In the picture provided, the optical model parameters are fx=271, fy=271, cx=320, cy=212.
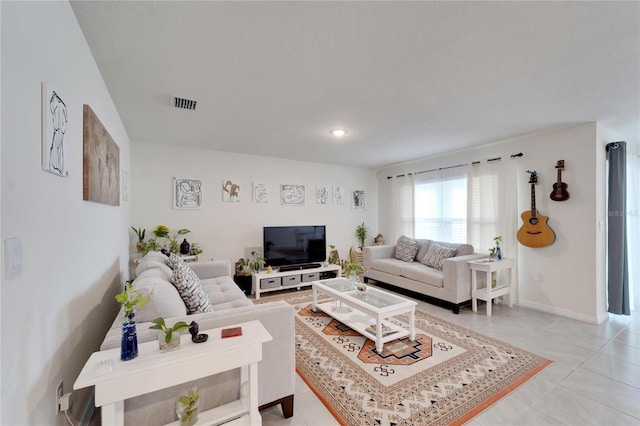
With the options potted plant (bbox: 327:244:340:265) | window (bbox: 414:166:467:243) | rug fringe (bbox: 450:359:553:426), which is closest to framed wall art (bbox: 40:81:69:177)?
rug fringe (bbox: 450:359:553:426)

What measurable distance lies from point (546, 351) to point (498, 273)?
5.33 ft

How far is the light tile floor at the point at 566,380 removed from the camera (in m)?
1.76

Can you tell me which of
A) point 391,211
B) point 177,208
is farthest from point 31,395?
point 391,211

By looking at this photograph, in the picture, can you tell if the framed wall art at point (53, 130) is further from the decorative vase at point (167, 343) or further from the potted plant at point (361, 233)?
the potted plant at point (361, 233)

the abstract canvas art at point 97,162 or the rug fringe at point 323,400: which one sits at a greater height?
the abstract canvas art at point 97,162

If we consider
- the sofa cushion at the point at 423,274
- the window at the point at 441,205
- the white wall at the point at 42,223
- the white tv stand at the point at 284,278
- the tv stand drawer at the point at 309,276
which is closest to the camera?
the white wall at the point at 42,223

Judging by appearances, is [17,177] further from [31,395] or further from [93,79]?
[93,79]

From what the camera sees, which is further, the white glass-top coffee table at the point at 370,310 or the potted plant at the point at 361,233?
the potted plant at the point at 361,233

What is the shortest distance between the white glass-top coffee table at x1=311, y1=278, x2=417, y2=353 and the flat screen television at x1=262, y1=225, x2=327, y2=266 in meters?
1.41

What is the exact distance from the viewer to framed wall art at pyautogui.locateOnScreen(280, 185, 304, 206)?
5.23 meters

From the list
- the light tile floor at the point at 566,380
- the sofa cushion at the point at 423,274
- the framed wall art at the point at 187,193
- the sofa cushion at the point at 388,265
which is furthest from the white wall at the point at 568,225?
the framed wall art at the point at 187,193

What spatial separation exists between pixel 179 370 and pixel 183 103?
7.81 feet

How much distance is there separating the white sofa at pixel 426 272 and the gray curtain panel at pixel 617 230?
141 centimetres

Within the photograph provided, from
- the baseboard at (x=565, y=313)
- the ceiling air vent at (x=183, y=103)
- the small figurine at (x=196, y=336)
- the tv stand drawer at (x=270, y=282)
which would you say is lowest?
the baseboard at (x=565, y=313)
